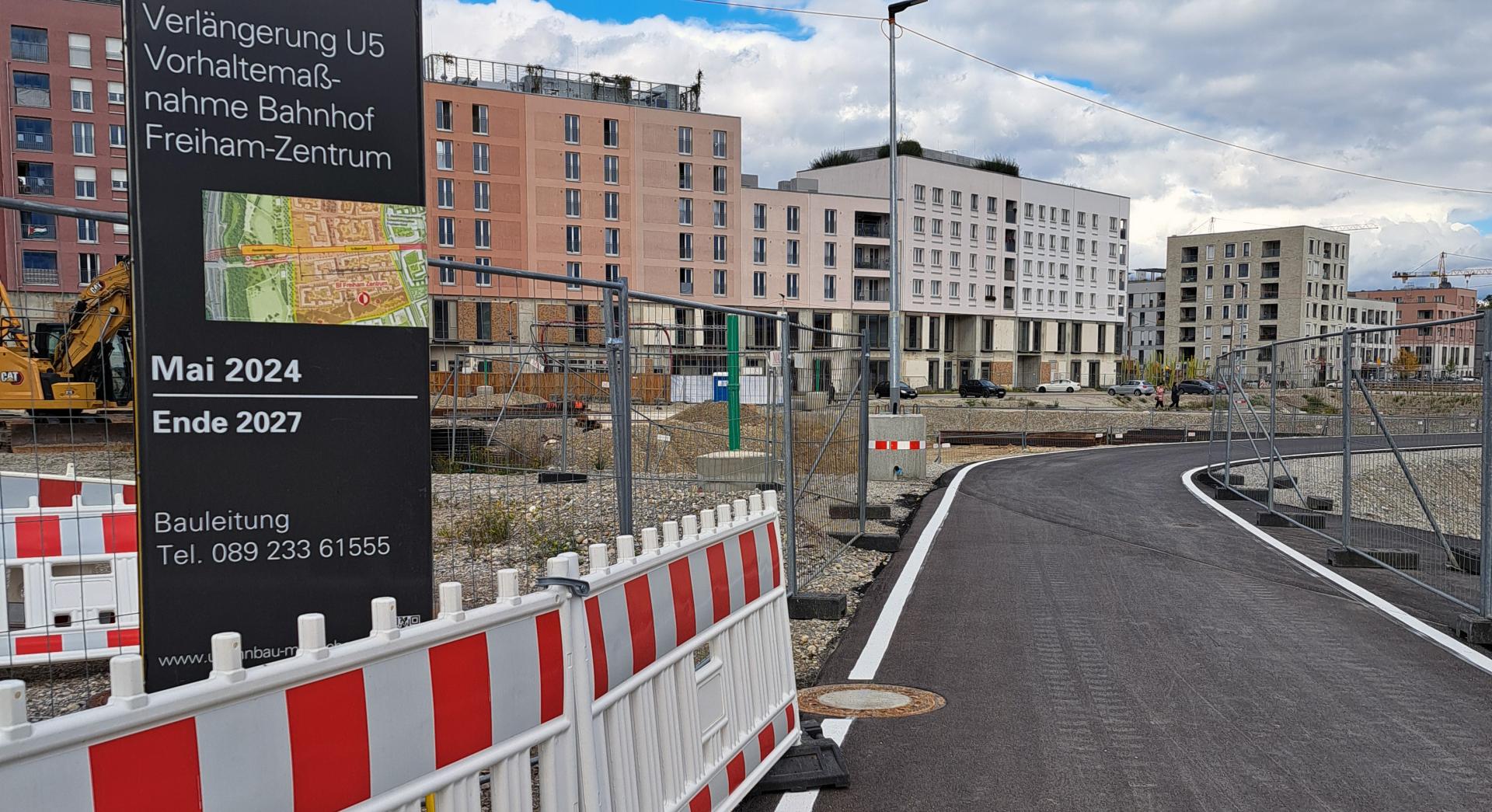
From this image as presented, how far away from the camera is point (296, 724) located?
2.43m

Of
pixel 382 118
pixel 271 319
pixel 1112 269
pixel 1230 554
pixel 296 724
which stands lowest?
pixel 1230 554

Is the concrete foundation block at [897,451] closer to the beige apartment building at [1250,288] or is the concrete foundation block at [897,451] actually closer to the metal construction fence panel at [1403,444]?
the metal construction fence panel at [1403,444]

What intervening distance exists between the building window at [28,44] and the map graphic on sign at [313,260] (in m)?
66.6

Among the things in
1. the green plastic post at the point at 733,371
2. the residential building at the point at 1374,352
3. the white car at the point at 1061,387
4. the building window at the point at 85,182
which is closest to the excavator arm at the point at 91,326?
the green plastic post at the point at 733,371

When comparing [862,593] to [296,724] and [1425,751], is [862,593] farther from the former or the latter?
[296,724]

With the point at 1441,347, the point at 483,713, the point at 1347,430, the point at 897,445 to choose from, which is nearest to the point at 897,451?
the point at 897,445

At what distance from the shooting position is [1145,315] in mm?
159375

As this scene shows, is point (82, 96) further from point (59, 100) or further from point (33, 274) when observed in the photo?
point (33, 274)

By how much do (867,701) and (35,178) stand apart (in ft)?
214

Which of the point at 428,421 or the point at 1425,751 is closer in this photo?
the point at 428,421

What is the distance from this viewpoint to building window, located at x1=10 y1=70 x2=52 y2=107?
57406mm


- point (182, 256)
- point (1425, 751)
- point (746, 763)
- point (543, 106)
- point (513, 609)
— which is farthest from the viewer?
point (543, 106)

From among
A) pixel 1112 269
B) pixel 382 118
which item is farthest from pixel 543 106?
pixel 382 118

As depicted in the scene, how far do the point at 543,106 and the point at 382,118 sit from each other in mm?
73435
